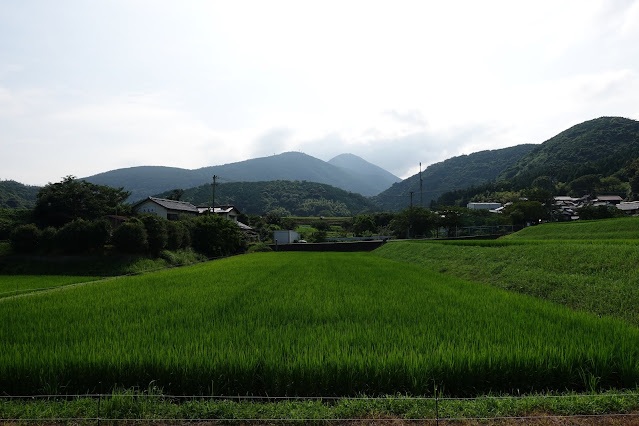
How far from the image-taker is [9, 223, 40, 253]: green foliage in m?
21.8

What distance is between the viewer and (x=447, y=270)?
1617cm

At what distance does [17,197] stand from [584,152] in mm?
167961

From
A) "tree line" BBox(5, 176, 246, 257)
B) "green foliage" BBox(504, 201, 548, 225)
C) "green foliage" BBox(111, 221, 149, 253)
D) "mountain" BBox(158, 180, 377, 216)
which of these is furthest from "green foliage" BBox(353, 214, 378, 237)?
"green foliage" BBox(111, 221, 149, 253)

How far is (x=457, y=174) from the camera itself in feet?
560

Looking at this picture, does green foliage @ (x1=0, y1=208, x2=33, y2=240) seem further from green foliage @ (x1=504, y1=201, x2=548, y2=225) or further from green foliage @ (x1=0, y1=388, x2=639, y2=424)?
green foliage @ (x1=504, y1=201, x2=548, y2=225)

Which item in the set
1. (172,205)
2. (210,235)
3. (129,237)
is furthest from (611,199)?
(129,237)

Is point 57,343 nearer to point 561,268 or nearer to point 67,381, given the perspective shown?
point 67,381

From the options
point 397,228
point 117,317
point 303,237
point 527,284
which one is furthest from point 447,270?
point 303,237

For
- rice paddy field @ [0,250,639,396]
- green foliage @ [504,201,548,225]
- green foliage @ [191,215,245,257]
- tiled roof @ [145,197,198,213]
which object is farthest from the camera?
green foliage @ [504,201,548,225]

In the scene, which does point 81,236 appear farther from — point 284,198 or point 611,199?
point 284,198

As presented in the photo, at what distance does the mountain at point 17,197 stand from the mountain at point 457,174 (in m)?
125

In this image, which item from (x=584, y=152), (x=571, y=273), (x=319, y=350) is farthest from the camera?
(x=584, y=152)

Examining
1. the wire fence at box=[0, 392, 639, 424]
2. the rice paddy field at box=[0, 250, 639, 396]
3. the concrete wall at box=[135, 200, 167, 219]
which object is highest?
the concrete wall at box=[135, 200, 167, 219]

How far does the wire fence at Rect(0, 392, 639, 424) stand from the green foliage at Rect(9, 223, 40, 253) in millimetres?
24401
